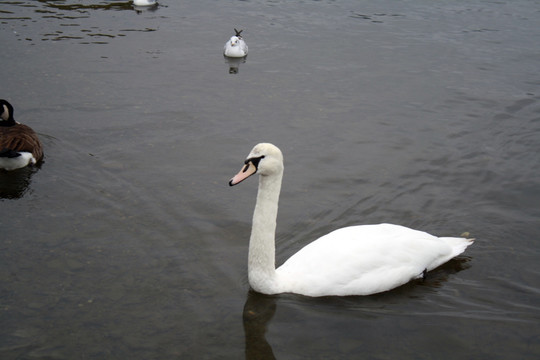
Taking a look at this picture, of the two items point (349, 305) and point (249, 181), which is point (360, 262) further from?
point (249, 181)

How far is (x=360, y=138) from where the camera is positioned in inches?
426

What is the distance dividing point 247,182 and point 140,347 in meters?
4.04

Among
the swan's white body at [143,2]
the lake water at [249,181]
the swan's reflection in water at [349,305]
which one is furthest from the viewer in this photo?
the swan's white body at [143,2]

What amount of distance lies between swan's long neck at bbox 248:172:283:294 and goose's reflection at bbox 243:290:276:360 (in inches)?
4.2

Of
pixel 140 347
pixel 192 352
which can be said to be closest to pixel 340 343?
pixel 192 352

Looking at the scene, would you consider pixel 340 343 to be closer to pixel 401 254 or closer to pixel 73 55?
pixel 401 254

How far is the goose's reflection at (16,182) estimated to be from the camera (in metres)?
8.41

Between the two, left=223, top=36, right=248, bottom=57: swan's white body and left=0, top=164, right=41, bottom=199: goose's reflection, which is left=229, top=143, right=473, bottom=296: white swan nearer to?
left=0, top=164, right=41, bottom=199: goose's reflection

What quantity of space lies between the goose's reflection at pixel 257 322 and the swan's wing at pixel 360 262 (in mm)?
271

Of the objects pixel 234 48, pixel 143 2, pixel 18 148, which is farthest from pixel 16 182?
pixel 143 2

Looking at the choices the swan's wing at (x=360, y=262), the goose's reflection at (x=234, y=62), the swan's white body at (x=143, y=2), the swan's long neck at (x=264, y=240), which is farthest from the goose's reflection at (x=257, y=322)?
the swan's white body at (x=143, y=2)

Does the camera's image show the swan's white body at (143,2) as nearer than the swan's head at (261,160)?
No

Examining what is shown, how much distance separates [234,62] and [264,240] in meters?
9.18

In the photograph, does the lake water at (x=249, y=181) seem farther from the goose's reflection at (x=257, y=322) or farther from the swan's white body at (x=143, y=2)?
the swan's white body at (x=143, y=2)
